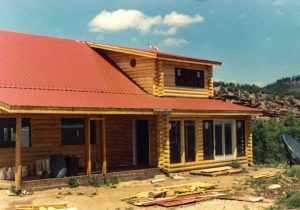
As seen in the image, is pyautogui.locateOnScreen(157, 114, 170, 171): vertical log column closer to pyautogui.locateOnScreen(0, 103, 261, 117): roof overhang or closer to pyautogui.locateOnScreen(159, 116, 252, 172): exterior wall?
pyautogui.locateOnScreen(159, 116, 252, 172): exterior wall

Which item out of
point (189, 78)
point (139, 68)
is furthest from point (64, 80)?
point (189, 78)

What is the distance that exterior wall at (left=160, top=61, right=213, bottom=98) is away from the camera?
2338 cm

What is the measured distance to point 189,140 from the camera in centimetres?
2194

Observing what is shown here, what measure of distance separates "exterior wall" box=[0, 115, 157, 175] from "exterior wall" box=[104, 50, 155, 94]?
2456 mm

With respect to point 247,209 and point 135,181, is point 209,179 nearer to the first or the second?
point 135,181

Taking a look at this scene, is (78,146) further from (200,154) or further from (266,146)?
(266,146)

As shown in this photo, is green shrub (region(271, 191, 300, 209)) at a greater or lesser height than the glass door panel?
lesser

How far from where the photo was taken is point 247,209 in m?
12.1

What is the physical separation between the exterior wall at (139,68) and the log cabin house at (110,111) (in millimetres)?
49

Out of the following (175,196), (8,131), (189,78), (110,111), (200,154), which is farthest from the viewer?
(189,78)

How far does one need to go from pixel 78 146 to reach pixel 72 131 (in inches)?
27.3

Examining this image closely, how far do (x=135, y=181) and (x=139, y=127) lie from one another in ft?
12.2

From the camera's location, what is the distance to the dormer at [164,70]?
23000 millimetres

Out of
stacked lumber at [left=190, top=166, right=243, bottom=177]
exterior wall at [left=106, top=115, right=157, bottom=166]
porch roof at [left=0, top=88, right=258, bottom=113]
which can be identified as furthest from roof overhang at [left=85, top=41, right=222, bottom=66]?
stacked lumber at [left=190, top=166, right=243, bottom=177]
